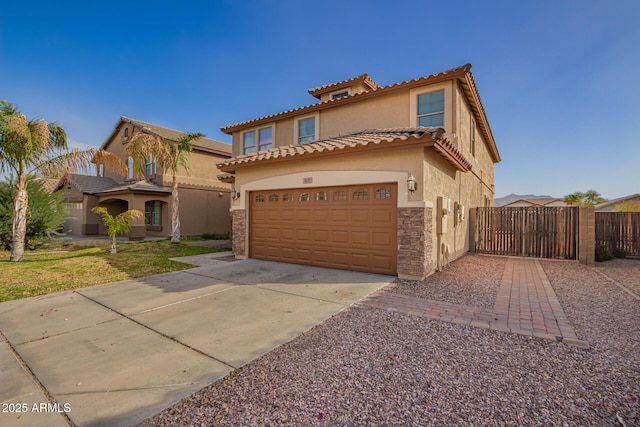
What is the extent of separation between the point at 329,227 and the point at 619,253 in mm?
12089

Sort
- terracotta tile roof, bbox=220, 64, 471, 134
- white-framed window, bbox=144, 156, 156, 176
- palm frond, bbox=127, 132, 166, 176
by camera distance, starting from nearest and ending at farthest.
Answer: terracotta tile roof, bbox=220, 64, 471, 134
palm frond, bbox=127, 132, 166, 176
white-framed window, bbox=144, 156, 156, 176

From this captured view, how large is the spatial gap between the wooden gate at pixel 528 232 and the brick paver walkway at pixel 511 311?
5207 mm

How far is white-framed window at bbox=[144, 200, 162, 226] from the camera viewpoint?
801 inches

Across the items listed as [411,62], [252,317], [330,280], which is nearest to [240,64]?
[411,62]

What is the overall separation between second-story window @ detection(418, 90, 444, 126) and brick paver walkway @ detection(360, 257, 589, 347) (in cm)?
565

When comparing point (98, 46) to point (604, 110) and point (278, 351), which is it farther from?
point (604, 110)

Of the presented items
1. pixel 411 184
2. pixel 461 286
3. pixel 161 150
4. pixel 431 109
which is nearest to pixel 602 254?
pixel 461 286

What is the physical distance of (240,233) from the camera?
10.8 m

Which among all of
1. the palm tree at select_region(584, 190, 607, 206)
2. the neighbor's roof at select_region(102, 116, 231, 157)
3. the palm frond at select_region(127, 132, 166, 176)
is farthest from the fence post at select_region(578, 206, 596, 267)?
the palm tree at select_region(584, 190, 607, 206)

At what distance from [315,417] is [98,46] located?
1599 centimetres

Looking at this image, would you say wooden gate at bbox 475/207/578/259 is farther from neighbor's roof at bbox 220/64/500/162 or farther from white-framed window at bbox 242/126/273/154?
white-framed window at bbox 242/126/273/154

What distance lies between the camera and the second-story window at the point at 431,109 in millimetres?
9656

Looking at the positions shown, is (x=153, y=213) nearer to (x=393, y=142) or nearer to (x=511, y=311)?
(x=393, y=142)

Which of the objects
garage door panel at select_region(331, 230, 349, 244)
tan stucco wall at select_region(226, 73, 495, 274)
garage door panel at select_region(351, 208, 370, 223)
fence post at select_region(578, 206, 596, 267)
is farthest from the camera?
fence post at select_region(578, 206, 596, 267)
